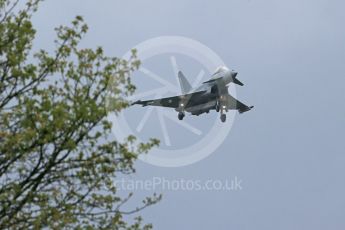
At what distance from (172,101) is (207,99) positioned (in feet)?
21.2

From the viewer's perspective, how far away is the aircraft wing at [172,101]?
79.2 m

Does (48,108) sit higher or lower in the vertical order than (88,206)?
higher

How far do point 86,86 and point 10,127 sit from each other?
219 cm

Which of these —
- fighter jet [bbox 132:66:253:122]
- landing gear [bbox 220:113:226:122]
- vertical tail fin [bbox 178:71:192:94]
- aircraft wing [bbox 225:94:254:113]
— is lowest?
landing gear [bbox 220:113:226:122]

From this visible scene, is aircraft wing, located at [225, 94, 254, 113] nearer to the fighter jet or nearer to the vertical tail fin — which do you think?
the fighter jet

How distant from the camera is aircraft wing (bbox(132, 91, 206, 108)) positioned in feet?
260

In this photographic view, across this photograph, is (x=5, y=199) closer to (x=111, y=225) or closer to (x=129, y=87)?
(x=111, y=225)

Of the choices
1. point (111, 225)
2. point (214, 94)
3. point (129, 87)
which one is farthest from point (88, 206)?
point (214, 94)

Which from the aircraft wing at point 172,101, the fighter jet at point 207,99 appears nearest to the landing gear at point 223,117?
the fighter jet at point 207,99

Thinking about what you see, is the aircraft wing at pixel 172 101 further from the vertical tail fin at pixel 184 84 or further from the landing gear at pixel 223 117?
the vertical tail fin at pixel 184 84

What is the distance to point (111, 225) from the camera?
16797 mm

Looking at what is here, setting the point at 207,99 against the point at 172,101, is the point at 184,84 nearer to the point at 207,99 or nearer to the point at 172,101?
the point at 172,101

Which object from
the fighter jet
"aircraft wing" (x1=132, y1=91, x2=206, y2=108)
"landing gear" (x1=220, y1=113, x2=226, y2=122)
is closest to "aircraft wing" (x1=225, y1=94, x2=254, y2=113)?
the fighter jet

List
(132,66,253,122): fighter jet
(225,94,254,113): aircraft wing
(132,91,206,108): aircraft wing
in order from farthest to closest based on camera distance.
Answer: (225,94,254,113): aircraft wing, (132,91,206,108): aircraft wing, (132,66,253,122): fighter jet
